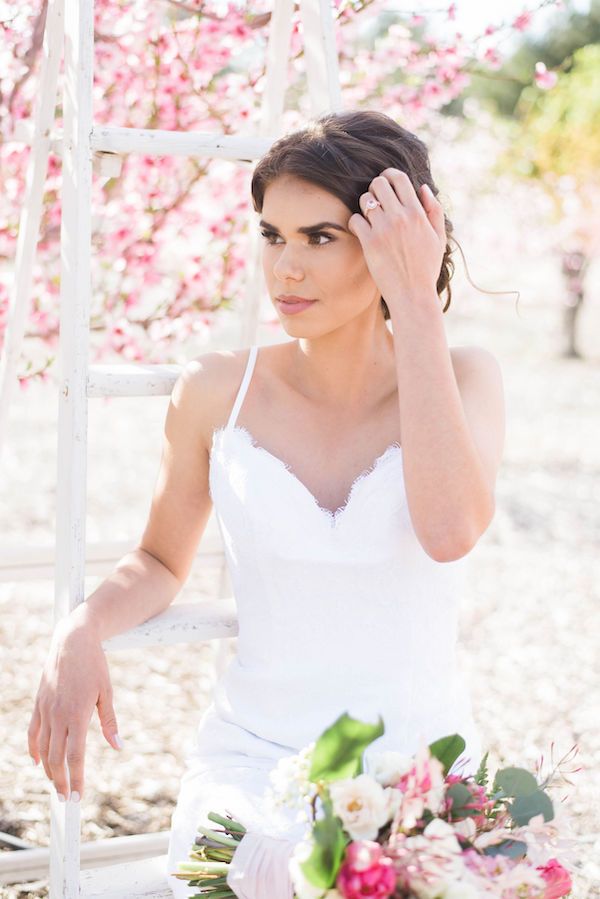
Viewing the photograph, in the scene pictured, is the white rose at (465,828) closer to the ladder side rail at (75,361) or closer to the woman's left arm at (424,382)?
the woman's left arm at (424,382)

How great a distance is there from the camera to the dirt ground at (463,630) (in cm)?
354

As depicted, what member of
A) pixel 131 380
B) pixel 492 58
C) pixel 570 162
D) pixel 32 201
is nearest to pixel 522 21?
pixel 492 58

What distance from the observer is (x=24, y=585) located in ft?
18.8

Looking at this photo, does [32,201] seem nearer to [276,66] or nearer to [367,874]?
[276,66]

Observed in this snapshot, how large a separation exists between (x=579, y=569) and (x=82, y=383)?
15.6 ft

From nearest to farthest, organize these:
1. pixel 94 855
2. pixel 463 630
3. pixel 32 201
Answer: pixel 32 201 → pixel 94 855 → pixel 463 630

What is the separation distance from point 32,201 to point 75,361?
0.67m

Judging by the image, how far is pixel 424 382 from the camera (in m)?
1.91

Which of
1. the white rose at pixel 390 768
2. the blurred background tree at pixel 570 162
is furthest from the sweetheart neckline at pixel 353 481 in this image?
the blurred background tree at pixel 570 162

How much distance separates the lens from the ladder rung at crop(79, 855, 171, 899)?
2078 mm

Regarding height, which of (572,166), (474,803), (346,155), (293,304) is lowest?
(474,803)

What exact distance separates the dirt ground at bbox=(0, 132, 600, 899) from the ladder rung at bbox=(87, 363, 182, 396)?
541mm

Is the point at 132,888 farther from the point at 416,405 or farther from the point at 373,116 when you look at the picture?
the point at 373,116

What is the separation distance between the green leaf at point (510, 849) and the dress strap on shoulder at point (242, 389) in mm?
969
